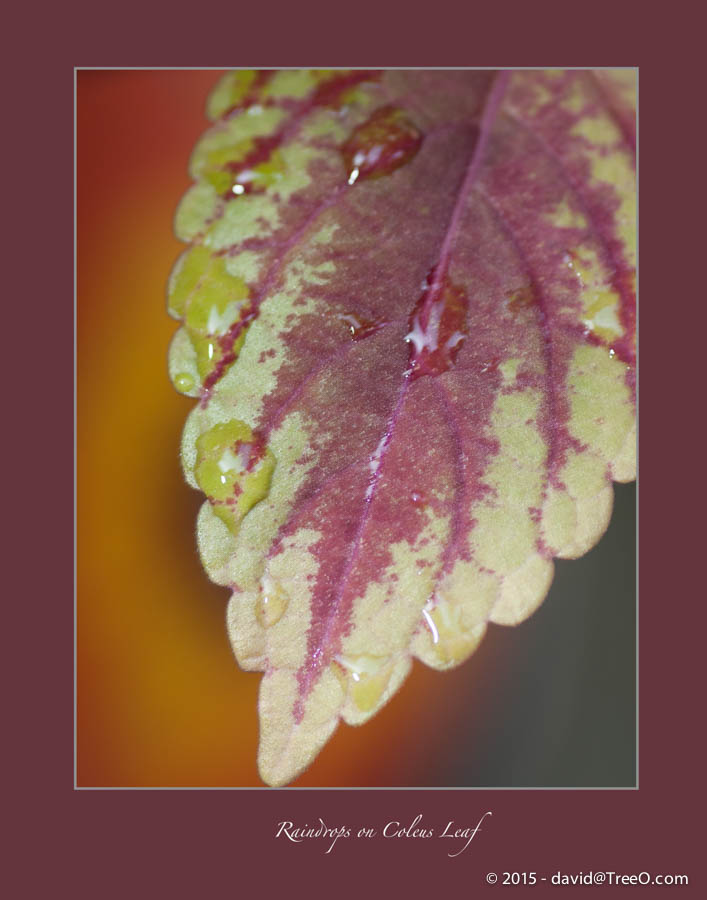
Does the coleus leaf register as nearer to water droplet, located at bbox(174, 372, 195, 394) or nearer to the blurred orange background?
water droplet, located at bbox(174, 372, 195, 394)

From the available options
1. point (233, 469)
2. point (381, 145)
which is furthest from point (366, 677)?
point (381, 145)

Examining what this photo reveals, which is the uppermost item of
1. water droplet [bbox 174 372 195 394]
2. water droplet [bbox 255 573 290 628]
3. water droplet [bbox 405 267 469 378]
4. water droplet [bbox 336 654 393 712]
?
water droplet [bbox 405 267 469 378]

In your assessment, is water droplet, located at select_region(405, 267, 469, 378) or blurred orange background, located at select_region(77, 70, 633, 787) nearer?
water droplet, located at select_region(405, 267, 469, 378)

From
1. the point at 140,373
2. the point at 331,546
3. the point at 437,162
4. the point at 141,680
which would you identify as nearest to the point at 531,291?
the point at 437,162

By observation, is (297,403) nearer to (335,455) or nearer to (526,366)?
(335,455)

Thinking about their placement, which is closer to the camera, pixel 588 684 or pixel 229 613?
pixel 229 613

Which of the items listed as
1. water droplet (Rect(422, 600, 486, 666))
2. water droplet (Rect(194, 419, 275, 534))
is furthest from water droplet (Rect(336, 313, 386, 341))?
water droplet (Rect(422, 600, 486, 666))
